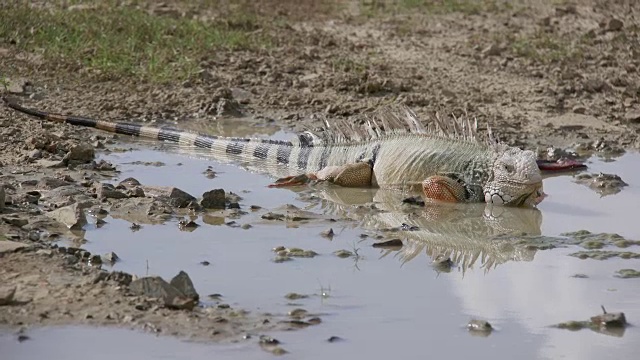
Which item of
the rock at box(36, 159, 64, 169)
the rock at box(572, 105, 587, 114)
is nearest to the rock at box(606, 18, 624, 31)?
the rock at box(572, 105, 587, 114)

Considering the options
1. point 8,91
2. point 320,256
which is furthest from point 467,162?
point 8,91

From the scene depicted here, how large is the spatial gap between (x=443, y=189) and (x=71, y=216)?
111 inches

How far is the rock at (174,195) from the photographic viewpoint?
27.0 ft

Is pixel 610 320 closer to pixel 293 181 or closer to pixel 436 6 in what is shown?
pixel 293 181

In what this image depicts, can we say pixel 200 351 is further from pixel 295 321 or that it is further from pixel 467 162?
pixel 467 162

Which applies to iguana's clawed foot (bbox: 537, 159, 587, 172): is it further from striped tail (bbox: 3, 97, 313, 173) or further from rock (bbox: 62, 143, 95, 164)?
rock (bbox: 62, 143, 95, 164)

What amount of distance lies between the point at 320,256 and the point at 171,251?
0.88m

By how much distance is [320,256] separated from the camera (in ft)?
23.5

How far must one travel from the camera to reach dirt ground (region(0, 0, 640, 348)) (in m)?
9.13

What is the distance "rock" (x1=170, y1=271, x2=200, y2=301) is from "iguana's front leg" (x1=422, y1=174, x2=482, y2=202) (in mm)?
3203

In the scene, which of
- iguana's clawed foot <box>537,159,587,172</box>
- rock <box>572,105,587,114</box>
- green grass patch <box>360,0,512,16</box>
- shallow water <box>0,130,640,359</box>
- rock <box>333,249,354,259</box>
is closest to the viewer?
shallow water <box>0,130,640,359</box>

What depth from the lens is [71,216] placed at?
7.48m

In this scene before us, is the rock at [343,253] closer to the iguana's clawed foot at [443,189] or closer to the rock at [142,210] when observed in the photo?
the rock at [142,210]

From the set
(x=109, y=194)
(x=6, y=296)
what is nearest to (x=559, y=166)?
(x=109, y=194)
